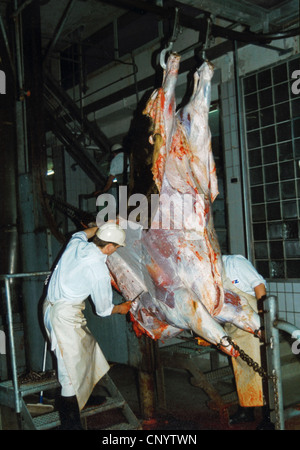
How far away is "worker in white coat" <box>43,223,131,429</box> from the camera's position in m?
4.10

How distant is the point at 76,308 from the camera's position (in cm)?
423

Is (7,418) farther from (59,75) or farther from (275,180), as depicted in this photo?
(59,75)

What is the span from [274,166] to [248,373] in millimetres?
2987

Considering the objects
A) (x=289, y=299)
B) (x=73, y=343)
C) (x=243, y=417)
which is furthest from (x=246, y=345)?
(x=73, y=343)

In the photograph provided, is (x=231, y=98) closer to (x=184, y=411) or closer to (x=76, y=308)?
(x=76, y=308)

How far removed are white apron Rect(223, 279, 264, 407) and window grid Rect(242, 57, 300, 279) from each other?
1.59 metres

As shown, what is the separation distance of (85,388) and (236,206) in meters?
3.62

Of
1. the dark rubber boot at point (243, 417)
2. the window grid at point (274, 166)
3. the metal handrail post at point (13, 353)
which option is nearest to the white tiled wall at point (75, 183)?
the window grid at point (274, 166)

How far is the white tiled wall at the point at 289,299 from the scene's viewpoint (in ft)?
18.7

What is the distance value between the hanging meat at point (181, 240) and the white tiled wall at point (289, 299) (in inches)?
78.6

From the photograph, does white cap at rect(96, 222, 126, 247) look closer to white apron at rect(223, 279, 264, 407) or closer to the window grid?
white apron at rect(223, 279, 264, 407)

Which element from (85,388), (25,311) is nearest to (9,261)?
(25,311)

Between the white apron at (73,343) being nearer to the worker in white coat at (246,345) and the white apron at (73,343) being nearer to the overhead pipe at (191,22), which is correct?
the worker in white coat at (246,345)

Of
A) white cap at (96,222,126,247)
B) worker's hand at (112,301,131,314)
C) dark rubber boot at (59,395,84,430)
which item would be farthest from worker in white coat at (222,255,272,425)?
dark rubber boot at (59,395,84,430)
